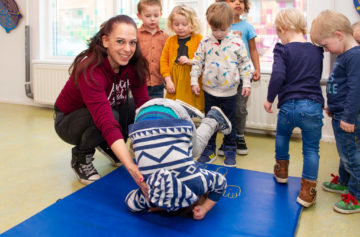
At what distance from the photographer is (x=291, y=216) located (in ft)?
4.63

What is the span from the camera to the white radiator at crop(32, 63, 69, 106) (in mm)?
3783

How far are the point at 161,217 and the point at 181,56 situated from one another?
120 cm

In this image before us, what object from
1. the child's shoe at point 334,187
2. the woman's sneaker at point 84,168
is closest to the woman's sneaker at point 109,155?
the woman's sneaker at point 84,168

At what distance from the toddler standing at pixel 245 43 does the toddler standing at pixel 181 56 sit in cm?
29

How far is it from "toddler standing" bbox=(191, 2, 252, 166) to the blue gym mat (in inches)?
21.9

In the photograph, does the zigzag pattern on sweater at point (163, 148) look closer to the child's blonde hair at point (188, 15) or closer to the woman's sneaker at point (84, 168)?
the woman's sneaker at point (84, 168)

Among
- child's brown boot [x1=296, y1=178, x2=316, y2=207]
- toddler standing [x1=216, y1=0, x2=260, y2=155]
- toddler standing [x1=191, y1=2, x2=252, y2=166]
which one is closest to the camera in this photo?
child's brown boot [x1=296, y1=178, x2=316, y2=207]

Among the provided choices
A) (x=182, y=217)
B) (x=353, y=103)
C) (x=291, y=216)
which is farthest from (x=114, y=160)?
(x=353, y=103)

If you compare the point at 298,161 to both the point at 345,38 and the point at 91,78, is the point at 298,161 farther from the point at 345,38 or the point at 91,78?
the point at 91,78

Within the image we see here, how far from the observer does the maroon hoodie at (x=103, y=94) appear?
4.98 ft

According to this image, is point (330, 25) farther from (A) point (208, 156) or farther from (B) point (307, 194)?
(A) point (208, 156)

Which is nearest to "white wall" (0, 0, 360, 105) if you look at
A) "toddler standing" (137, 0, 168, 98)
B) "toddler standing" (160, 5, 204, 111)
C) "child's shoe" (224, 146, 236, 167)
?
"toddler standing" (137, 0, 168, 98)

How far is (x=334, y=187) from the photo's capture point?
69.0 inches

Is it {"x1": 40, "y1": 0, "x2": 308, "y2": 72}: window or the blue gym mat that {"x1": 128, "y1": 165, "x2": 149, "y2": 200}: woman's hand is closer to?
the blue gym mat
